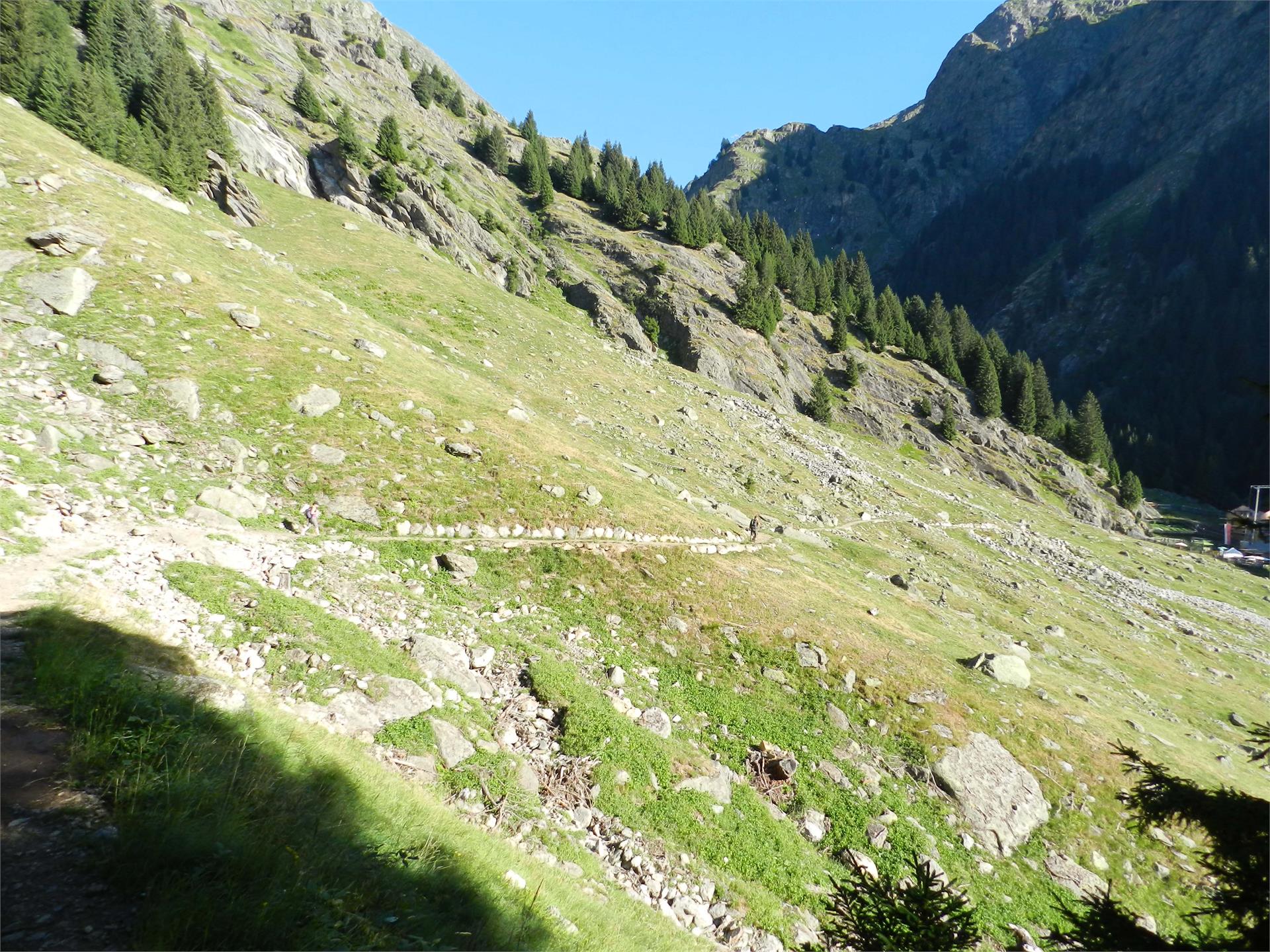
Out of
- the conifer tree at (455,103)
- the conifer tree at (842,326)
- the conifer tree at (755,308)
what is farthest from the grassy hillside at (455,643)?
the conifer tree at (455,103)

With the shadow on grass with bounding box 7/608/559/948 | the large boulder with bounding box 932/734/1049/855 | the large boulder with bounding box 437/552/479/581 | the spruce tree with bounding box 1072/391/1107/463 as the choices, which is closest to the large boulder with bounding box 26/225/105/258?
the large boulder with bounding box 437/552/479/581

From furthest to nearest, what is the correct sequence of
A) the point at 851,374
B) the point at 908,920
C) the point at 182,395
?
the point at 851,374 < the point at 182,395 < the point at 908,920

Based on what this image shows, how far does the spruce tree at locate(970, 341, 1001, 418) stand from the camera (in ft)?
327

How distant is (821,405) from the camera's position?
263ft

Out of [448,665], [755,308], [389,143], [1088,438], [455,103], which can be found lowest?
[448,665]

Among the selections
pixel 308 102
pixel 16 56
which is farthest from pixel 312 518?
pixel 308 102

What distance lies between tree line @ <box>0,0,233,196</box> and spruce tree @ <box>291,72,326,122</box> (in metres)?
18.3

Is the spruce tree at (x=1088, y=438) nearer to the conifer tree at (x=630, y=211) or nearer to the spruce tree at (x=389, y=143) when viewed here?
the conifer tree at (x=630, y=211)

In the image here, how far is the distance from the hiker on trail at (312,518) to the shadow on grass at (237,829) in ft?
23.5

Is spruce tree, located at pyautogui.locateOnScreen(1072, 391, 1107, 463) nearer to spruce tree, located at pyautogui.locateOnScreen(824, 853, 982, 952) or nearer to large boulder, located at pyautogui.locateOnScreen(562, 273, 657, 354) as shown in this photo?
large boulder, located at pyautogui.locateOnScreen(562, 273, 657, 354)

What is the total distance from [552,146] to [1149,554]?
151 meters

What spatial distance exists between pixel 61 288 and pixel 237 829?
76.6 feet

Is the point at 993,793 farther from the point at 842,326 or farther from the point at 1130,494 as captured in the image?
the point at 1130,494

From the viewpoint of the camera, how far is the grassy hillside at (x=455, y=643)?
22.9ft
